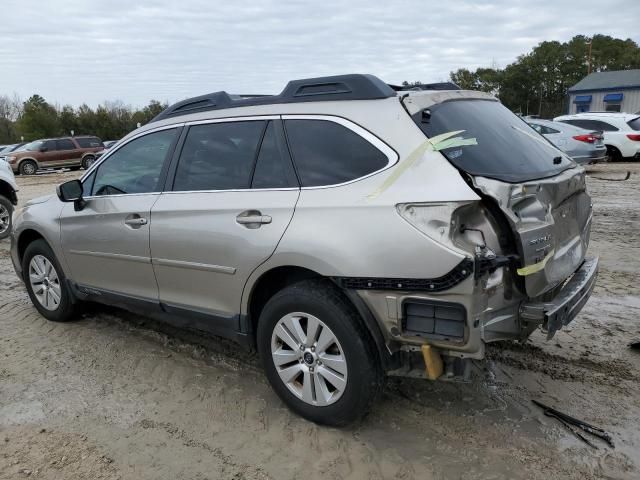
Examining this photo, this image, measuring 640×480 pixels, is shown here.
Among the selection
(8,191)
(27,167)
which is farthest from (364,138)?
(27,167)

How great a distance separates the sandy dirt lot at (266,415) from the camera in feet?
9.57

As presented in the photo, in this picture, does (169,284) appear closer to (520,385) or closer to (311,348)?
(311,348)

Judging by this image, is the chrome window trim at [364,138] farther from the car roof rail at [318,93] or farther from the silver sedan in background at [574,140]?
the silver sedan in background at [574,140]

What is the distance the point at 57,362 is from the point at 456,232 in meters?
3.25

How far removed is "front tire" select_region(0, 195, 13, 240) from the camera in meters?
9.43

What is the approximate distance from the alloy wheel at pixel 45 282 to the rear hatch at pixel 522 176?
362cm

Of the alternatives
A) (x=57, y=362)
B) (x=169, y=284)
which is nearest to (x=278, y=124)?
(x=169, y=284)

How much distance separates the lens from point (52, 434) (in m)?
3.31

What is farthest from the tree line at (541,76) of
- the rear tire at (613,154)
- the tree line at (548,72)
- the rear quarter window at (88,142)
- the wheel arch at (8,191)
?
the wheel arch at (8,191)

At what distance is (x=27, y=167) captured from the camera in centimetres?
2406

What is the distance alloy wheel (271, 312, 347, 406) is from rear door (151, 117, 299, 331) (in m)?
0.39

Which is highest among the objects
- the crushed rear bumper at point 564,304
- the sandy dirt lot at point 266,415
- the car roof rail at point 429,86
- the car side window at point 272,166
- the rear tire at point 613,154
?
the car roof rail at point 429,86

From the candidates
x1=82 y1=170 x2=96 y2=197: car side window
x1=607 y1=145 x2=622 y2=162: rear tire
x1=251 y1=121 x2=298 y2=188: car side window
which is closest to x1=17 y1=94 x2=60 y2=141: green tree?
x1=607 y1=145 x2=622 y2=162: rear tire

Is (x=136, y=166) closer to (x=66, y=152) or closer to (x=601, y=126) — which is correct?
(x=601, y=126)
